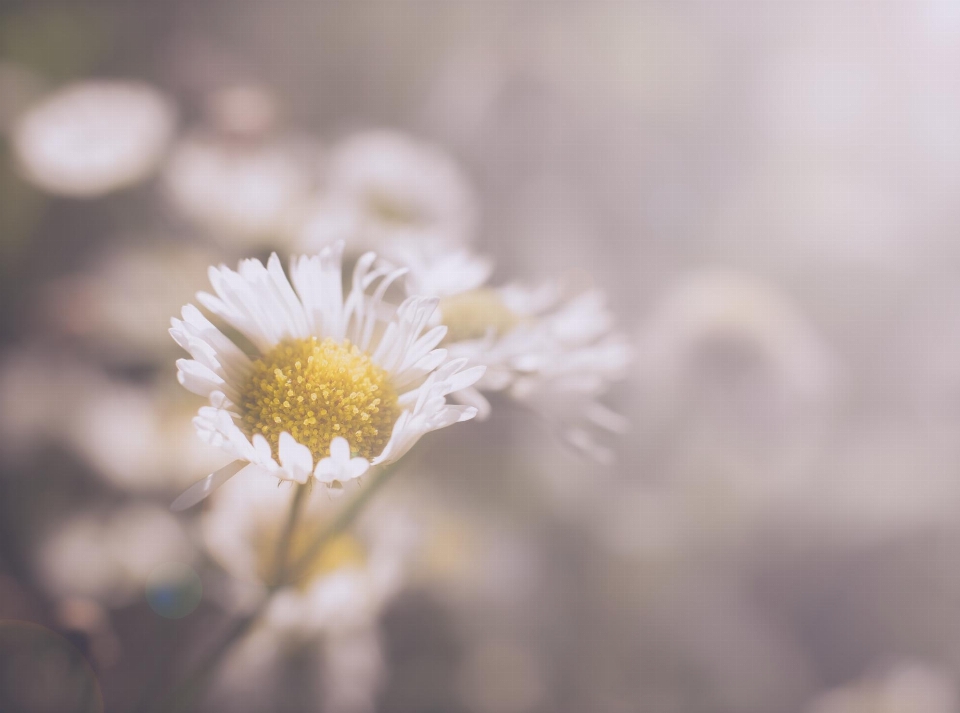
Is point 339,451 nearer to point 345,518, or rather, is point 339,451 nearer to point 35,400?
point 345,518

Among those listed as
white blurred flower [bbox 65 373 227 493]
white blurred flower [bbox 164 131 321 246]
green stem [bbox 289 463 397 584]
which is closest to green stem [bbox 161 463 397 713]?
green stem [bbox 289 463 397 584]

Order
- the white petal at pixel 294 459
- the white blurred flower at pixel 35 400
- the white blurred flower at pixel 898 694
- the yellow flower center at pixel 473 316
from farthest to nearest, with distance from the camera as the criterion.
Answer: the white blurred flower at pixel 898 694, the white blurred flower at pixel 35 400, the yellow flower center at pixel 473 316, the white petal at pixel 294 459

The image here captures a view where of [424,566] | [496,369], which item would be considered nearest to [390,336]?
[496,369]

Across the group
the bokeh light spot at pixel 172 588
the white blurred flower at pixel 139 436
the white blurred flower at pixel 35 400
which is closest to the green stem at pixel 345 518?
the white blurred flower at pixel 139 436

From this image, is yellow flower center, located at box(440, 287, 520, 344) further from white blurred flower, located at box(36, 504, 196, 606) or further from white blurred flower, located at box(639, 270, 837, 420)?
white blurred flower, located at box(639, 270, 837, 420)

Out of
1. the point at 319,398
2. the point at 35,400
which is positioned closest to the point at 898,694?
the point at 319,398

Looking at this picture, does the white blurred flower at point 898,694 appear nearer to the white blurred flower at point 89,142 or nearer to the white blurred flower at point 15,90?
the white blurred flower at point 89,142
